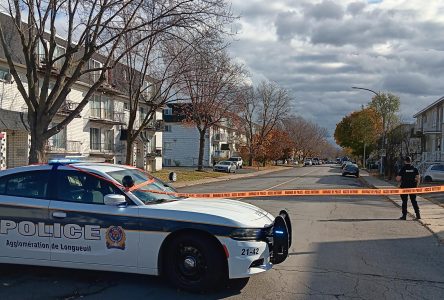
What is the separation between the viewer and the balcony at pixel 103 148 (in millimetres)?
39025

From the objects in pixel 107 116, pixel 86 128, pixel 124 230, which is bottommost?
pixel 124 230

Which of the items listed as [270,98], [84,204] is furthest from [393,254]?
[270,98]

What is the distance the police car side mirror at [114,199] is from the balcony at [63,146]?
90.5ft

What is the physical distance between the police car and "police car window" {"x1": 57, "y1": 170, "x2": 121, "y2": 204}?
1 centimetres

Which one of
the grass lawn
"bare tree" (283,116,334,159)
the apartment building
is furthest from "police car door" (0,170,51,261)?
"bare tree" (283,116,334,159)

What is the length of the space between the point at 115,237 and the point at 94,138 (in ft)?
115

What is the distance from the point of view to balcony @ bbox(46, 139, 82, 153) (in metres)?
32.3

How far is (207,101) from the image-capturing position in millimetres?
40938

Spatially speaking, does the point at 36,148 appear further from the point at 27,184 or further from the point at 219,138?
the point at 219,138

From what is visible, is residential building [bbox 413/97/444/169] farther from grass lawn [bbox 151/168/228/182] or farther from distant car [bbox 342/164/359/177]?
grass lawn [bbox 151/168/228/182]

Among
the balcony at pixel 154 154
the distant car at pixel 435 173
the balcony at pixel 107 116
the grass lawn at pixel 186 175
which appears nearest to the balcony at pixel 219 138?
Result: the balcony at pixel 154 154

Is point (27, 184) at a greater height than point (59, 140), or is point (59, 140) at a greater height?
point (59, 140)

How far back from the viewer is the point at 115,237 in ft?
18.2

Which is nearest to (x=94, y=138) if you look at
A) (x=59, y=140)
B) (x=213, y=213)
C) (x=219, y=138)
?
(x=59, y=140)
